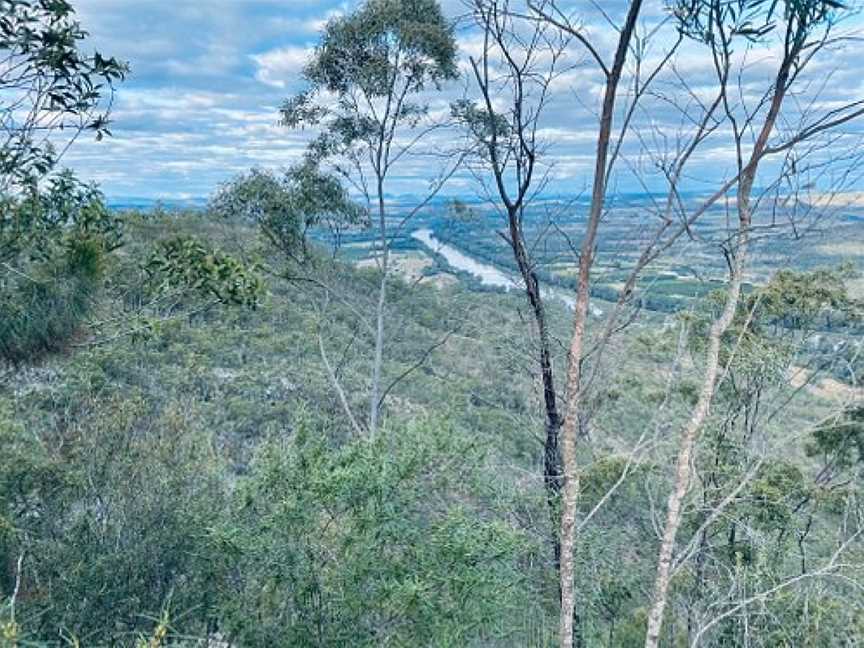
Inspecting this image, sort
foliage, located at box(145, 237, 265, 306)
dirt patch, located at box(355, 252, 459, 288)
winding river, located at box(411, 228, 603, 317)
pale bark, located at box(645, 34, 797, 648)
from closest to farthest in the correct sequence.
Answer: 1. pale bark, located at box(645, 34, 797, 648)
2. foliage, located at box(145, 237, 265, 306)
3. winding river, located at box(411, 228, 603, 317)
4. dirt patch, located at box(355, 252, 459, 288)

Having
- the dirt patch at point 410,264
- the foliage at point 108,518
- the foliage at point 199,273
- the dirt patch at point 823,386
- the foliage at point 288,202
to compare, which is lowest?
the foliage at point 108,518

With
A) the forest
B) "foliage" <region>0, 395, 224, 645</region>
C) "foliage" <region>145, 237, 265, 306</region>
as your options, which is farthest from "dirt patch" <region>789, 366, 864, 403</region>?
"foliage" <region>0, 395, 224, 645</region>

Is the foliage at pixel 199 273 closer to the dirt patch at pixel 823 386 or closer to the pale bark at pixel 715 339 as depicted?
the pale bark at pixel 715 339

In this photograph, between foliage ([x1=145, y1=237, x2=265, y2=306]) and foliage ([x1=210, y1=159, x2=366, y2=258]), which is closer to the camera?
foliage ([x1=145, y1=237, x2=265, y2=306])

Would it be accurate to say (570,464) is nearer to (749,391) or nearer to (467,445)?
(467,445)

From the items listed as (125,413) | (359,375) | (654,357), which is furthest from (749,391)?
(359,375)

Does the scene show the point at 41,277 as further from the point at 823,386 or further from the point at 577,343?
the point at 823,386

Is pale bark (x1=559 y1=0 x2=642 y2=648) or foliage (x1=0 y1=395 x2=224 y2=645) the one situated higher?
pale bark (x1=559 y1=0 x2=642 y2=648)

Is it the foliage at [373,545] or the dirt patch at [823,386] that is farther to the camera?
the dirt patch at [823,386]

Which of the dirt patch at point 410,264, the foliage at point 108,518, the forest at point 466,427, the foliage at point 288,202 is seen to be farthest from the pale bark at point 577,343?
the dirt patch at point 410,264

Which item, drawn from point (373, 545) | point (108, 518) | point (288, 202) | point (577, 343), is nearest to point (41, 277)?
point (373, 545)

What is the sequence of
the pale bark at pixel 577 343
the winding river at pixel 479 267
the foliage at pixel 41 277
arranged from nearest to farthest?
the pale bark at pixel 577 343 → the foliage at pixel 41 277 → the winding river at pixel 479 267

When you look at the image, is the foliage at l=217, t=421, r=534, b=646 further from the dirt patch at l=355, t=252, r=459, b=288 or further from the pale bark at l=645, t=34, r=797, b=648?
the dirt patch at l=355, t=252, r=459, b=288

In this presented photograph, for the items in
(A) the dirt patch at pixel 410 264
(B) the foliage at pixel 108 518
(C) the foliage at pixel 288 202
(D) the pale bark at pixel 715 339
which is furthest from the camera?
(A) the dirt patch at pixel 410 264
